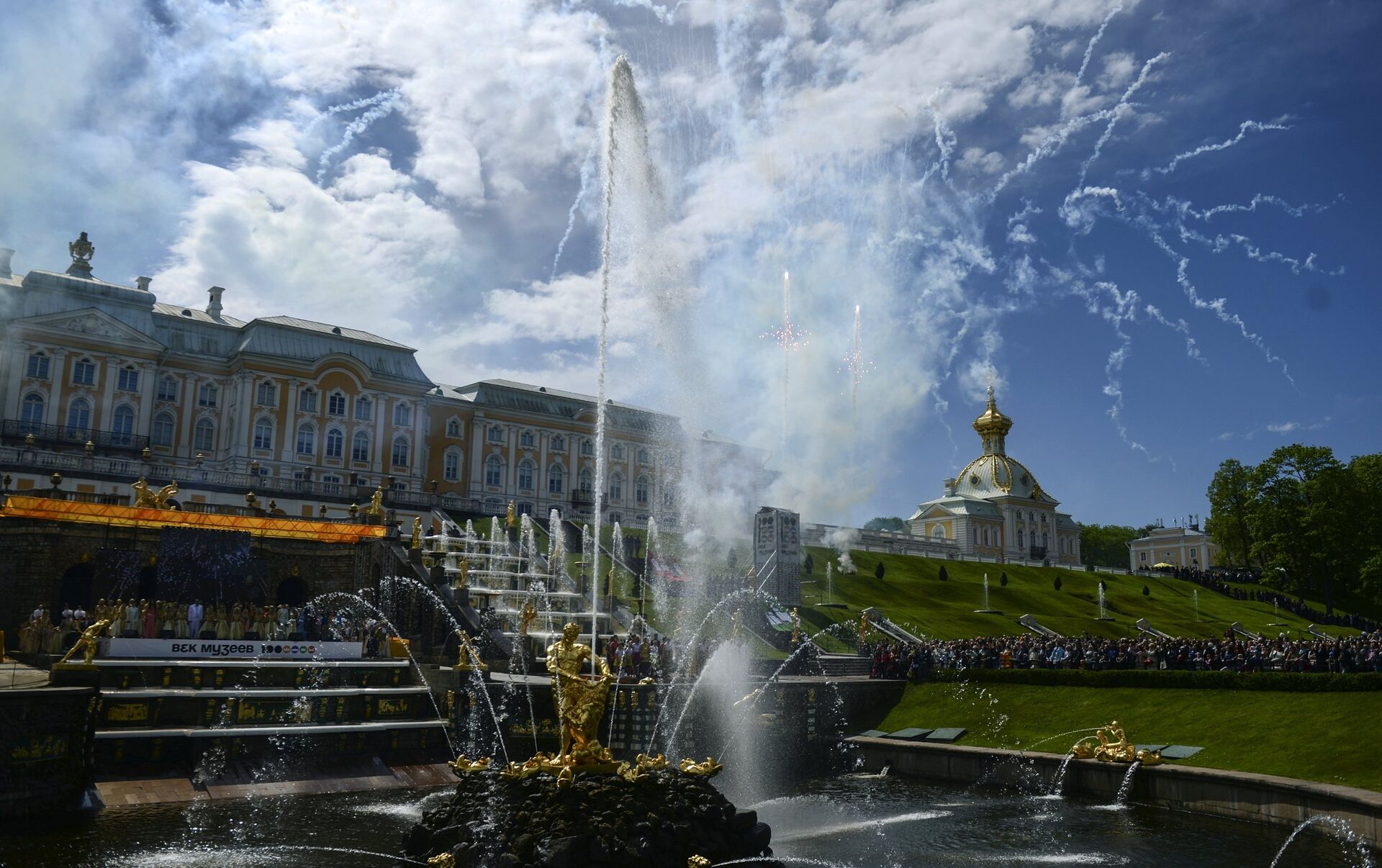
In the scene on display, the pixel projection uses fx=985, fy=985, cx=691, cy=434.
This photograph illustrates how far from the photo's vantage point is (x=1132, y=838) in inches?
709

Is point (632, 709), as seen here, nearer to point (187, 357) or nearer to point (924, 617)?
point (924, 617)

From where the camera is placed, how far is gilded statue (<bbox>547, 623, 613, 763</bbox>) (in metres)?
14.3

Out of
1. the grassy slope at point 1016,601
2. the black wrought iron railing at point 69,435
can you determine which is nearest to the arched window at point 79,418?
the black wrought iron railing at point 69,435

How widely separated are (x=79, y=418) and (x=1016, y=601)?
2182 inches

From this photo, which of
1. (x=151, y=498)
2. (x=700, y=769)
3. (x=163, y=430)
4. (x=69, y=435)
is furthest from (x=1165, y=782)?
(x=163, y=430)

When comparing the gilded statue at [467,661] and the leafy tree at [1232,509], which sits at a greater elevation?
the leafy tree at [1232,509]

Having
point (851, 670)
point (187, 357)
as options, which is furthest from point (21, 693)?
point (187, 357)

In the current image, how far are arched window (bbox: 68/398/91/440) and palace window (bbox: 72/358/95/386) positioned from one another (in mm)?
972

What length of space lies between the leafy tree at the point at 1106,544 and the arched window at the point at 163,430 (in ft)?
367

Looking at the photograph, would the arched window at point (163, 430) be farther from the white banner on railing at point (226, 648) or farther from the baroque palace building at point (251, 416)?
the white banner on railing at point (226, 648)

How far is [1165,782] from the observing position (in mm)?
20984

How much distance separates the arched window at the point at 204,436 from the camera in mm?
60250

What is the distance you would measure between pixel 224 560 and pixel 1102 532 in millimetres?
127490

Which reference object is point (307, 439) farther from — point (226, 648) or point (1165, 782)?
point (1165, 782)
